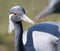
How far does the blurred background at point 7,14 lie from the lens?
5576 mm

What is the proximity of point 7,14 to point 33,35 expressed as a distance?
1670mm

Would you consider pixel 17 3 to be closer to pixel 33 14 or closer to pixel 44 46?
pixel 33 14

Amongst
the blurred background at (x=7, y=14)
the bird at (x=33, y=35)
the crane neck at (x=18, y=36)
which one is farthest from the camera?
the blurred background at (x=7, y=14)

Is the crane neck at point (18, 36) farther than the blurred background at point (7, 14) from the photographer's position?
No

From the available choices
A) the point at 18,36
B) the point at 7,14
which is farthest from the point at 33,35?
the point at 7,14

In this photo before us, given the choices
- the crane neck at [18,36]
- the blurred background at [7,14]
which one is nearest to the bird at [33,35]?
the crane neck at [18,36]

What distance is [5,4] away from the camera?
6.50 metres

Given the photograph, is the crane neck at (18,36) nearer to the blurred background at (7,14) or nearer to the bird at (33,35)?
the bird at (33,35)

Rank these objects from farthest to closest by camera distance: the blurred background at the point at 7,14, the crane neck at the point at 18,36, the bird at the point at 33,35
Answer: the blurred background at the point at 7,14 → the crane neck at the point at 18,36 → the bird at the point at 33,35

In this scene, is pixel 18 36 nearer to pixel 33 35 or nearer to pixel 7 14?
pixel 33 35

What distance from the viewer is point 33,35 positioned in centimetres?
468

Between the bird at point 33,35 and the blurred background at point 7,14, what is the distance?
0.70m

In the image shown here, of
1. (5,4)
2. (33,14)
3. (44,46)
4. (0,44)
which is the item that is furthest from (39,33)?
(5,4)

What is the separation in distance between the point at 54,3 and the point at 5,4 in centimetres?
217
